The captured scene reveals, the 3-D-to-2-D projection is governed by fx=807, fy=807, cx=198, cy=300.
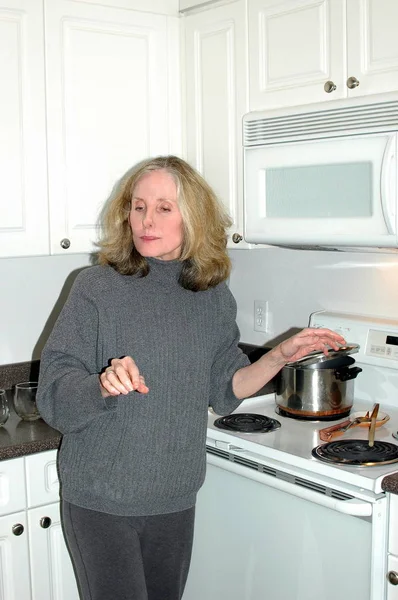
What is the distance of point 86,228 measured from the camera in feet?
8.17

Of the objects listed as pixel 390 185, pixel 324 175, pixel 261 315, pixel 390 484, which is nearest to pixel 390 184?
pixel 390 185

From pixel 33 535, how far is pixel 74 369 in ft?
2.33

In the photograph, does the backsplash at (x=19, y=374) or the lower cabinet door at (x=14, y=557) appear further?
the backsplash at (x=19, y=374)

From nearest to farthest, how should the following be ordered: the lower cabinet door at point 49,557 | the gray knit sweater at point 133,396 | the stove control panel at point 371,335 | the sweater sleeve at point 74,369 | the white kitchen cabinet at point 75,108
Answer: the sweater sleeve at point 74,369 < the gray knit sweater at point 133,396 < the lower cabinet door at point 49,557 < the white kitchen cabinet at point 75,108 < the stove control panel at point 371,335

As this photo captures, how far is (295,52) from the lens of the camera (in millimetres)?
2242

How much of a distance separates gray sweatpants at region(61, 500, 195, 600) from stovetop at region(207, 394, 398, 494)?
0.32 m

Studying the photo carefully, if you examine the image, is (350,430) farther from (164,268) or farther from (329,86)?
(329,86)

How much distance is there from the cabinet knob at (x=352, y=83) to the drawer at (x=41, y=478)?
49.6 inches

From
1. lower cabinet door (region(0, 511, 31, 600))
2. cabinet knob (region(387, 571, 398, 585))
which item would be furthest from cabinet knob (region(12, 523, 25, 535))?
cabinet knob (region(387, 571, 398, 585))

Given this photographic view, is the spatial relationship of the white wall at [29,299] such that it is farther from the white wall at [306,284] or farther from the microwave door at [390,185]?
the microwave door at [390,185]

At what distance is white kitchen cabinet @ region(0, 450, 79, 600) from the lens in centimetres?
216

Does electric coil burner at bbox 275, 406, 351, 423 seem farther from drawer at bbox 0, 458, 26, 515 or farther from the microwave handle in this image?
drawer at bbox 0, 458, 26, 515

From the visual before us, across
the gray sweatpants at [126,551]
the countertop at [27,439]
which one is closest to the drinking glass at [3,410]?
the countertop at [27,439]

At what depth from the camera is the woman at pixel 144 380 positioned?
178 centimetres
